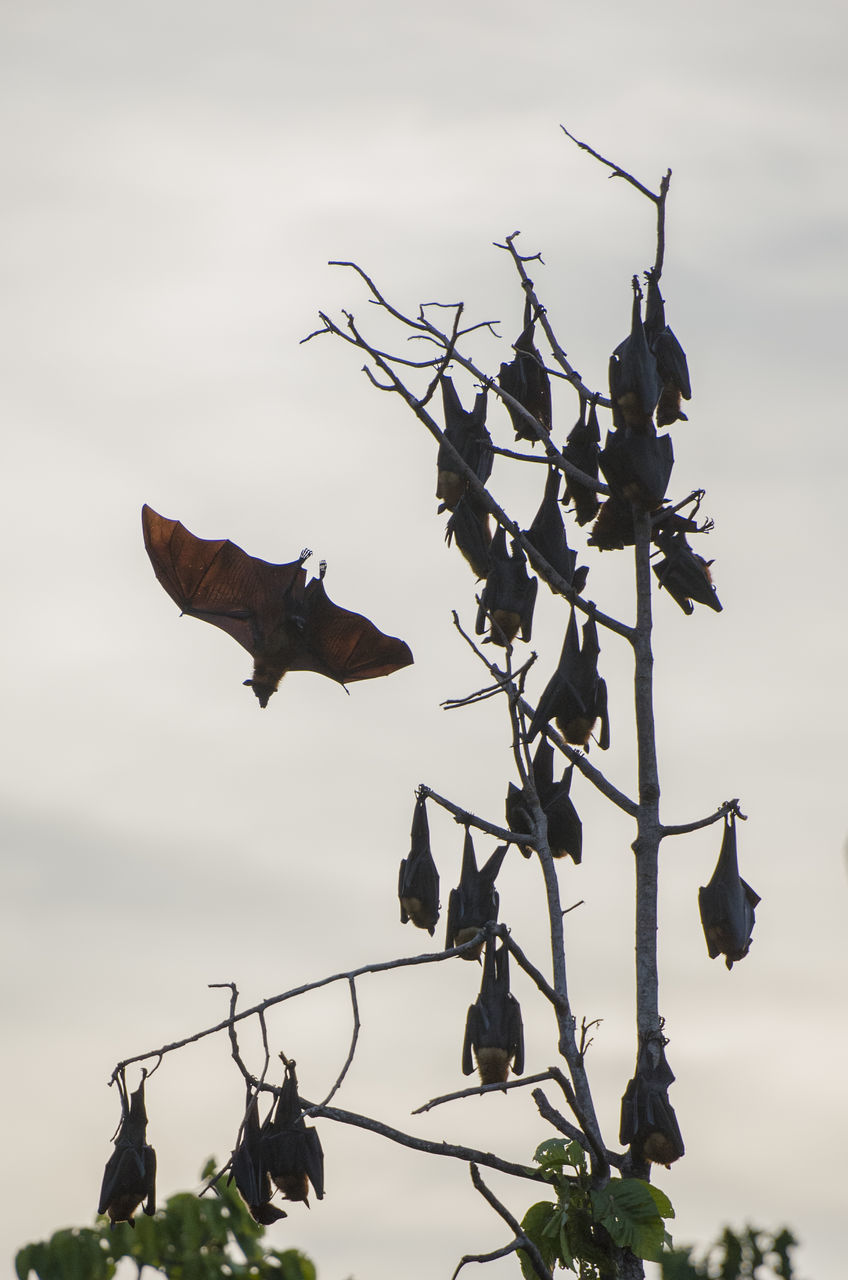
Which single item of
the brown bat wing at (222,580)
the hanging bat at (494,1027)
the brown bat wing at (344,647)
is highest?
the brown bat wing at (222,580)

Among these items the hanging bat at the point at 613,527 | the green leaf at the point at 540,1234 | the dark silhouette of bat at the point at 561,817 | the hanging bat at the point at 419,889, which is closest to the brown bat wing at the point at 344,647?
the dark silhouette of bat at the point at 561,817

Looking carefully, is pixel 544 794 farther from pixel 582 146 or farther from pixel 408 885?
pixel 582 146

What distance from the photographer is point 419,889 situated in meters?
6.76

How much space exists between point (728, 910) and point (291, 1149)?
2161 mm

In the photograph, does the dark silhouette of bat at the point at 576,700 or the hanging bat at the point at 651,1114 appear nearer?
the hanging bat at the point at 651,1114

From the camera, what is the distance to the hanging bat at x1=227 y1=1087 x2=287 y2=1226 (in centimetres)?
576

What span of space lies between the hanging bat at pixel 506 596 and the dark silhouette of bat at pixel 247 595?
8.45 ft

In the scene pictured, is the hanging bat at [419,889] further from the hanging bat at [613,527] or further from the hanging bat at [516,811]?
the hanging bat at [613,527]

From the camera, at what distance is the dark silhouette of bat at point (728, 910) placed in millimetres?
6496

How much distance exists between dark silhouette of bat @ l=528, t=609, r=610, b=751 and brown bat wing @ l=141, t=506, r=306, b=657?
3.01 m

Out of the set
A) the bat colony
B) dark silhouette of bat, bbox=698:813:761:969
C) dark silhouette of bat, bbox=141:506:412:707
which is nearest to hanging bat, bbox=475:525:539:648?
the bat colony

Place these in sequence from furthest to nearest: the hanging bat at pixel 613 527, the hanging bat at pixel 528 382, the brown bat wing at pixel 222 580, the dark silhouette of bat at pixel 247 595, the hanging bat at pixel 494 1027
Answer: the brown bat wing at pixel 222 580 → the dark silhouette of bat at pixel 247 595 → the hanging bat at pixel 528 382 → the hanging bat at pixel 613 527 → the hanging bat at pixel 494 1027

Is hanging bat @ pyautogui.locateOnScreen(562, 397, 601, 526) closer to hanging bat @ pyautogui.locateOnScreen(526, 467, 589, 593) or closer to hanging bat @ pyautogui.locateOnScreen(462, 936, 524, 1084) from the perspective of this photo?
hanging bat @ pyautogui.locateOnScreen(526, 467, 589, 593)

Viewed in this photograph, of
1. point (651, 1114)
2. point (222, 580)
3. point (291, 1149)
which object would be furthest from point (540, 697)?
point (222, 580)
